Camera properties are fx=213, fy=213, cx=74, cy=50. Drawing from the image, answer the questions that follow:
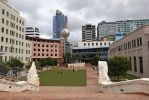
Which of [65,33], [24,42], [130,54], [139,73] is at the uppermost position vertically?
[65,33]

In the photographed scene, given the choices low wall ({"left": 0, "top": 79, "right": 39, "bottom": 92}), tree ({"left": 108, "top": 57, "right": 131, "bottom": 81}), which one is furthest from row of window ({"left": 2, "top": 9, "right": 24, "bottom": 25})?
low wall ({"left": 0, "top": 79, "right": 39, "bottom": 92})

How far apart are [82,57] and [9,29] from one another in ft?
325

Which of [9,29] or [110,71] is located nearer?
[110,71]

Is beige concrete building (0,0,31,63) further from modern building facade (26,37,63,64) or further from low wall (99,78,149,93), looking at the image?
low wall (99,78,149,93)

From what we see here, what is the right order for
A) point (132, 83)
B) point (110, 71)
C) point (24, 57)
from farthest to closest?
1. point (24, 57)
2. point (110, 71)
3. point (132, 83)

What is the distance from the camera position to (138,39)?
153 feet

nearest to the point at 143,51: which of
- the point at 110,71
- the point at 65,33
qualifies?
the point at 110,71

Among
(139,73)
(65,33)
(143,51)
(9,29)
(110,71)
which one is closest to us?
(110,71)

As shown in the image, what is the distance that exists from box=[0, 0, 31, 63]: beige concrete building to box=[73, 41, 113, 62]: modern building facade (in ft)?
271

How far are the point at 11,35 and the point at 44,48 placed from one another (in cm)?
5759

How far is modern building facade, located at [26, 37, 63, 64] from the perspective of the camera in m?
115

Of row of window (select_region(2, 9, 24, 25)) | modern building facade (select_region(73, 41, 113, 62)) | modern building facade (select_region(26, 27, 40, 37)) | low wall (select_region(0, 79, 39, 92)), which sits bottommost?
low wall (select_region(0, 79, 39, 92))

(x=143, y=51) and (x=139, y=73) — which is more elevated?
(x=143, y=51)

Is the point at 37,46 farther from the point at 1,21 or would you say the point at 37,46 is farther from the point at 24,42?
the point at 1,21
